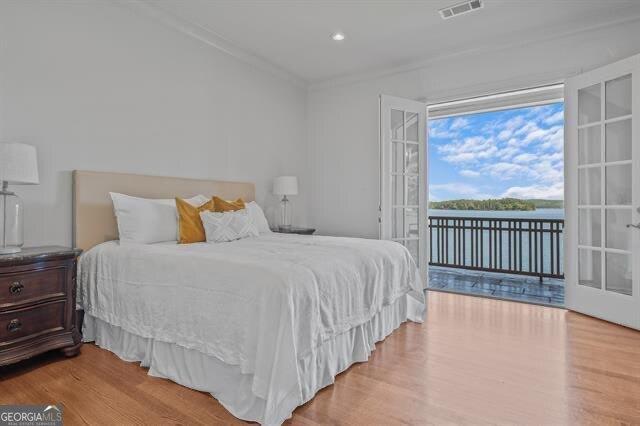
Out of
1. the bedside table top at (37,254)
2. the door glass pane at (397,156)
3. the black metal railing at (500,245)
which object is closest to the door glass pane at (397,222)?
the door glass pane at (397,156)

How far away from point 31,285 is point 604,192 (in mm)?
4383

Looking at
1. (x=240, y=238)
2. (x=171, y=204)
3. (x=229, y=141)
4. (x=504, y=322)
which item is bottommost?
(x=504, y=322)

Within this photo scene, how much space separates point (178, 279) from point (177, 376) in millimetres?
530

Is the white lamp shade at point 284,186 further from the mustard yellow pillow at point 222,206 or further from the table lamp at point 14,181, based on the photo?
the table lamp at point 14,181

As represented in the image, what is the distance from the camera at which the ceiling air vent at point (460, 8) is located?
120 inches

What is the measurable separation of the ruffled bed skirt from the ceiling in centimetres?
260

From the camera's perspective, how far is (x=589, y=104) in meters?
3.27

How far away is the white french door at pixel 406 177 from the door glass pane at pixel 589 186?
4.87 ft

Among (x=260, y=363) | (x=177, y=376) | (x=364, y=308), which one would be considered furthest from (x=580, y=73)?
(x=177, y=376)

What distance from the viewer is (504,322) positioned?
10.1 feet

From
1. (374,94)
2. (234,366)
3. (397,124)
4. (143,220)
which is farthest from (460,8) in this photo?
(234,366)

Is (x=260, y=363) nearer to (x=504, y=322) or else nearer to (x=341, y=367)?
(x=341, y=367)

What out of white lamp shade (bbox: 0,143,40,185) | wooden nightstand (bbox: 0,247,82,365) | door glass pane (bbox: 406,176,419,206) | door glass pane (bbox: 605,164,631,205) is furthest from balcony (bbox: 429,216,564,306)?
white lamp shade (bbox: 0,143,40,185)

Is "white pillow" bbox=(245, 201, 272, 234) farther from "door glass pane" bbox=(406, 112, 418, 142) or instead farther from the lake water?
the lake water
